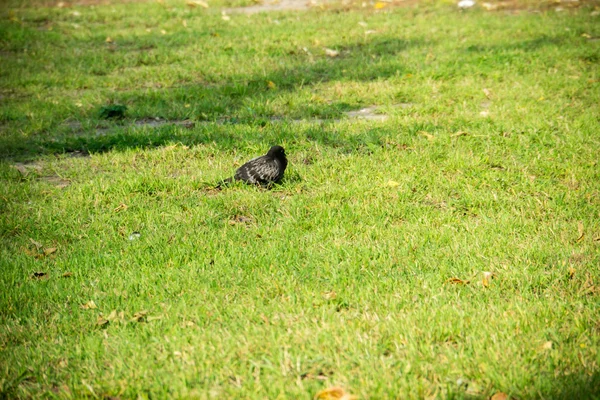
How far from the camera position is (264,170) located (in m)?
5.57

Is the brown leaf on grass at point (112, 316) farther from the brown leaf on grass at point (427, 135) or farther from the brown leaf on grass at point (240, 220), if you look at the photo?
the brown leaf on grass at point (427, 135)

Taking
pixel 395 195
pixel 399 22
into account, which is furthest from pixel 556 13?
pixel 395 195

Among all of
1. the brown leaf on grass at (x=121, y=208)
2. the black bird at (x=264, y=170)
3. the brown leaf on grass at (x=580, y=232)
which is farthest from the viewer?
the black bird at (x=264, y=170)

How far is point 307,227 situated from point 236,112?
3419 millimetres

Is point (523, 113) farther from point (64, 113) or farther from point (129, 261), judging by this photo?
point (64, 113)

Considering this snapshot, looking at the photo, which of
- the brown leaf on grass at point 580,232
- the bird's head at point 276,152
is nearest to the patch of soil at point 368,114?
the bird's head at point 276,152

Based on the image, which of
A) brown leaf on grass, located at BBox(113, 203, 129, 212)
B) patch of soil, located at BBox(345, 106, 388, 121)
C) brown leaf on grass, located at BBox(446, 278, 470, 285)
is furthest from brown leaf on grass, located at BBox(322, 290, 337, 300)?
patch of soil, located at BBox(345, 106, 388, 121)

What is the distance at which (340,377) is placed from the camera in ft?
10.1

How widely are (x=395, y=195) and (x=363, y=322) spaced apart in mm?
2070

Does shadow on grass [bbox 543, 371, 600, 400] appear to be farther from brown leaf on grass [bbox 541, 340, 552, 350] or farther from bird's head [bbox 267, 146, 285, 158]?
bird's head [bbox 267, 146, 285, 158]

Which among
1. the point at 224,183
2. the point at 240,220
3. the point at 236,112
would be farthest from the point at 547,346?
the point at 236,112

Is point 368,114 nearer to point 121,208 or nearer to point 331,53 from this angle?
point 331,53

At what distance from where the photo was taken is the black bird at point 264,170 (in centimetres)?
558

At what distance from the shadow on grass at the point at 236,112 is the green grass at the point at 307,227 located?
0.13 ft
